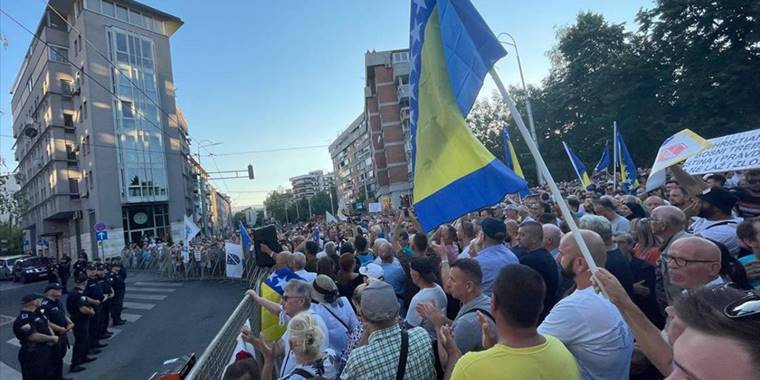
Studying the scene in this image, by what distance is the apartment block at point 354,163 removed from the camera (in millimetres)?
92500

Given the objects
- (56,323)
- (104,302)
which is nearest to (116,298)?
(104,302)

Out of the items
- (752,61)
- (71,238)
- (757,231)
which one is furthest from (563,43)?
(71,238)

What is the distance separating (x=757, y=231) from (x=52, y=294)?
9.77 meters

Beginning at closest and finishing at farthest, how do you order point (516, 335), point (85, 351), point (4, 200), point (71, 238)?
point (516, 335) → point (85, 351) → point (4, 200) → point (71, 238)

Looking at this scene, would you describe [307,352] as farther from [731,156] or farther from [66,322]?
[731,156]

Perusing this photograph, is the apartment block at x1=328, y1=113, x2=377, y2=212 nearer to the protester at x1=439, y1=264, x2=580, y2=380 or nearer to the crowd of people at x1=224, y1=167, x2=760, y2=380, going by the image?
the crowd of people at x1=224, y1=167, x2=760, y2=380

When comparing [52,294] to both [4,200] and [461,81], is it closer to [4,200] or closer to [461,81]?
[461,81]

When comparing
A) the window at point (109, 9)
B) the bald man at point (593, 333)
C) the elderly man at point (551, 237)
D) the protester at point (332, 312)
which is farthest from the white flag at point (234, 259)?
the window at point (109, 9)

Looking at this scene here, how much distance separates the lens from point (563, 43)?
40.0 meters

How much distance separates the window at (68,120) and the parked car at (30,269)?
57.5 ft

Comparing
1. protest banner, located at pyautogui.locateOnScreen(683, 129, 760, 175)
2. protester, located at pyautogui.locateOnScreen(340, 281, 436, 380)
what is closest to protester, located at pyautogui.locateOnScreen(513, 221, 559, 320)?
protester, located at pyautogui.locateOnScreen(340, 281, 436, 380)

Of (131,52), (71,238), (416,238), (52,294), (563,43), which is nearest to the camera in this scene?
(416,238)

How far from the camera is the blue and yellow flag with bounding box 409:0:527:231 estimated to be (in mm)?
2969

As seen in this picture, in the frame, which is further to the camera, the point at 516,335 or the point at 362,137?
the point at 362,137
